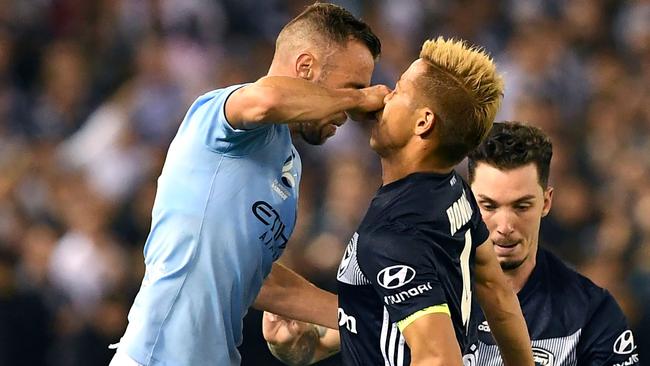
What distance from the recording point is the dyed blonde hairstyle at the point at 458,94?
3.55 metres

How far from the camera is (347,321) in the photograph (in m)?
3.71

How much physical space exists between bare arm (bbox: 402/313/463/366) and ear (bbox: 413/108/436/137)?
1.82 feet

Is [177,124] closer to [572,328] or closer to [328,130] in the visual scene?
[572,328]

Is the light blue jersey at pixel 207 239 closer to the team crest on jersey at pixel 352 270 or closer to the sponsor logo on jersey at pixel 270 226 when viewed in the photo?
the sponsor logo on jersey at pixel 270 226

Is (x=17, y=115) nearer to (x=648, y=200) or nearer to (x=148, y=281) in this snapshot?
(x=648, y=200)

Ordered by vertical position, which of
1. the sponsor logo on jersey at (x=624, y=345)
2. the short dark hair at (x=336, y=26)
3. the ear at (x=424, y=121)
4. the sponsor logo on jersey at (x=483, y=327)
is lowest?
the sponsor logo on jersey at (x=483, y=327)

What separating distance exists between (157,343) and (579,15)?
22.1ft

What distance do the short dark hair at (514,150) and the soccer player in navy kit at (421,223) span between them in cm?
87

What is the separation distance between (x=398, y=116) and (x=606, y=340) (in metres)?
1.41

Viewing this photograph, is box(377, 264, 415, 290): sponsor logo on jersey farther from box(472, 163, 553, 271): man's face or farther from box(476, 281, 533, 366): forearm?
box(472, 163, 553, 271): man's face

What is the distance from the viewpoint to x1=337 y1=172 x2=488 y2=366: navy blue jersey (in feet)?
11.1

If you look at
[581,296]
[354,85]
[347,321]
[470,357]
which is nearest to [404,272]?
[347,321]

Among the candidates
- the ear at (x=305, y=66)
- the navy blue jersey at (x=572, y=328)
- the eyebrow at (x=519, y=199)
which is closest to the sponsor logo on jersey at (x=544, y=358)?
the navy blue jersey at (x=572, y=328)

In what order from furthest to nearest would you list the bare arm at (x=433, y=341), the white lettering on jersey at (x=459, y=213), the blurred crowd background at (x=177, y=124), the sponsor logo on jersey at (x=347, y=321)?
the blurred crowd background at (x=177, y=124) → the sponsor logo on jersey at (x=347, y=321) → the white lettering on jersey at (x=459, y=213) → the bare arm at (x=433, y=341)
